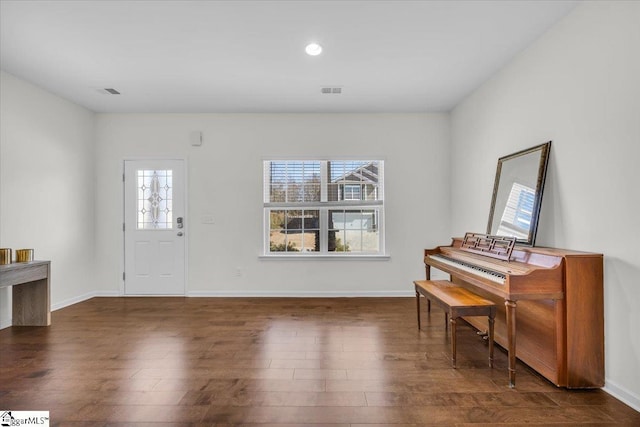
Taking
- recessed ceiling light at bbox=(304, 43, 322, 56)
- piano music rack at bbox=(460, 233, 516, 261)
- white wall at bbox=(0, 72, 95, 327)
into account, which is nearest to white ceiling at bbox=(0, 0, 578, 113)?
recessed ceiling light at bbox=(304, 43, 322, 56)

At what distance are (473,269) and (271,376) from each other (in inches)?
69.1

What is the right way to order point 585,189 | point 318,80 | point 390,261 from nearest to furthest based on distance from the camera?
point 585,189
point 318,80
point 390,261

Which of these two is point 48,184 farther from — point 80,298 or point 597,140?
point 597,140

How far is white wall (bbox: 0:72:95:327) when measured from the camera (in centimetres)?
353

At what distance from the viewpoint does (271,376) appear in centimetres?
238

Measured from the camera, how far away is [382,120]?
4773mm

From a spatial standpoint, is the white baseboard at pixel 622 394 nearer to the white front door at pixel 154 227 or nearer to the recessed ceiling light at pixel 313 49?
the recessed ceiling light at pixel 313 49

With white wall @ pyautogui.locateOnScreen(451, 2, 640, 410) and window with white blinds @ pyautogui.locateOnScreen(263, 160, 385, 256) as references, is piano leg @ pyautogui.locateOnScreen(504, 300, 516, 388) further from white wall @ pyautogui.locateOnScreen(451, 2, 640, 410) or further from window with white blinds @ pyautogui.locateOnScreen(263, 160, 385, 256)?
window with white blinds @ pyautogui.locateOnScreen(263, 160, 385, 256)

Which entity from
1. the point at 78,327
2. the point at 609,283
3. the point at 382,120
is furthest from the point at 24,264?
the point at 609,283

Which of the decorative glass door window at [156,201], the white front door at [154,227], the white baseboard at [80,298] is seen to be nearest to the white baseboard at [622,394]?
the white front door at [154,227]

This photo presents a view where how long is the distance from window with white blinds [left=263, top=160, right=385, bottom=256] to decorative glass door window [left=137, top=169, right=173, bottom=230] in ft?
4.60

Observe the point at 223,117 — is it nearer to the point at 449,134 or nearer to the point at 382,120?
the point at 382,120

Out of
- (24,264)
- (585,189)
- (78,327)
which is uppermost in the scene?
(585,189)

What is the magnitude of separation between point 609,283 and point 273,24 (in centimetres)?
296
